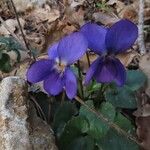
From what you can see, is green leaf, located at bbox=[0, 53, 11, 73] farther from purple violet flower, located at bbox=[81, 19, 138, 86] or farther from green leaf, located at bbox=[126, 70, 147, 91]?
purple violet flower, located at bbox=[81, 19, 138, 86]

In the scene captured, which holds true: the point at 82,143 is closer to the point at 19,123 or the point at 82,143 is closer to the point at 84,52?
the point at 19,123

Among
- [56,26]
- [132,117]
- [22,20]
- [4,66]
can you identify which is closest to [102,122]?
[132,117]

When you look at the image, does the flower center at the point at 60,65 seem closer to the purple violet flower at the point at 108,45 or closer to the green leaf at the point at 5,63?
the purple violet flower at the point at 108,45

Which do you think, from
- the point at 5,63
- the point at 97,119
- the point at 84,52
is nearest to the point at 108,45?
the point at 84,52

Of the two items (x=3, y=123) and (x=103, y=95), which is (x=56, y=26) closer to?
(x=103, y=95)

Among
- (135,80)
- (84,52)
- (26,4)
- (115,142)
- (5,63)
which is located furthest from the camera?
(26,4)

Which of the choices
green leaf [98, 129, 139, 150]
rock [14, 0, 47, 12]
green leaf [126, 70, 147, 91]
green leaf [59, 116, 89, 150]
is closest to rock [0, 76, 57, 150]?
green leaf [59, 116, 89, 150]
